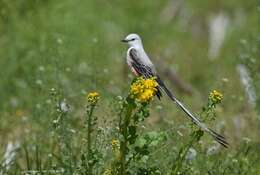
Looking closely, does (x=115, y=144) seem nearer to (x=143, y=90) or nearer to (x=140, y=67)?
(x=143, y=90)

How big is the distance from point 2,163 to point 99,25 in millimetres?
4889

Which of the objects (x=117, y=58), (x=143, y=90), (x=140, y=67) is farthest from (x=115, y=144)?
(x=117, y=58)

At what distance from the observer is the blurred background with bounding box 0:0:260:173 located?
6414 millimetres

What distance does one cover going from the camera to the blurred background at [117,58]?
641 cm

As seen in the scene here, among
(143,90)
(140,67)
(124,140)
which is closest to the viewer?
(143,90)

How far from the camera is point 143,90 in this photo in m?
3.88

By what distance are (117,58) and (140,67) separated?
15.5 ft

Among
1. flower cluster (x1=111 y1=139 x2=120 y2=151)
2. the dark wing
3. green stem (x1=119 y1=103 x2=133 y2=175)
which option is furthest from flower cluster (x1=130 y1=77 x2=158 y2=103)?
the dark wing

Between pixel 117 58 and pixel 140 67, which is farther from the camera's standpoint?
pixel 117 58

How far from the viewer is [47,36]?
821 cm

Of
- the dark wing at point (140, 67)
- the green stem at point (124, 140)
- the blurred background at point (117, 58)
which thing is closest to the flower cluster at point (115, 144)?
the green stem at point (124, 140)

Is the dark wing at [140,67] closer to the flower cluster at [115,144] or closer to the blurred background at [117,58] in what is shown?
the blurred background at [117,58]

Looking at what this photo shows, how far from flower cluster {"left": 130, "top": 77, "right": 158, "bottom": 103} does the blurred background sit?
122 cm

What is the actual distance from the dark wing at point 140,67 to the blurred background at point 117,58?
310 mm
